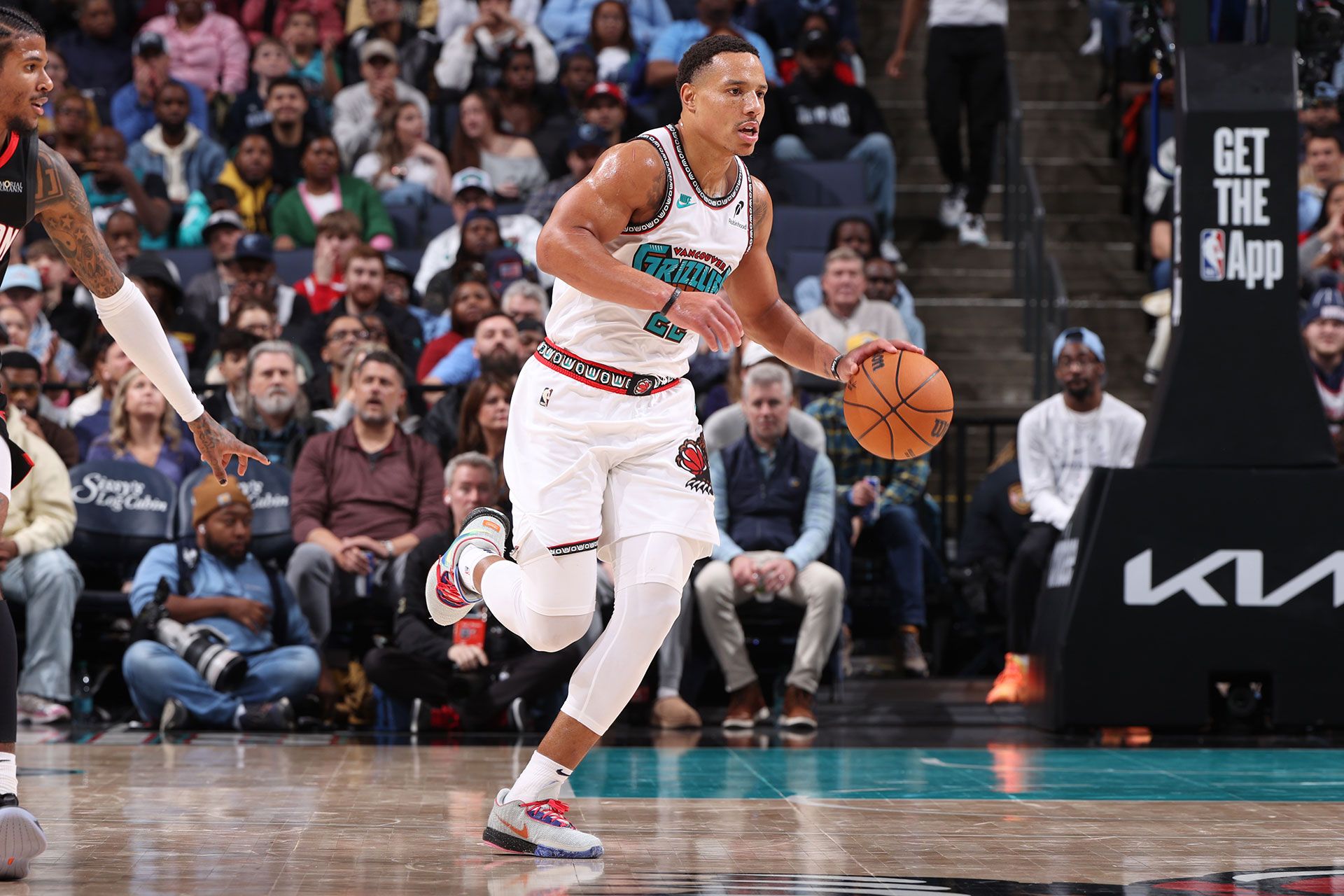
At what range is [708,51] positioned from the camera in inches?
181

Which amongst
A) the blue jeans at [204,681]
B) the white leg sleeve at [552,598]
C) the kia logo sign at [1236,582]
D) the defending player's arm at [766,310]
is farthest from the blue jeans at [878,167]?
the white leg sleeve at [552,598]

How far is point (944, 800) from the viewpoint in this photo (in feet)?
18.2

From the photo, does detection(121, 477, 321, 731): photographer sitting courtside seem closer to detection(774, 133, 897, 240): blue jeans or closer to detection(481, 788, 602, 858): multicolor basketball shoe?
detection(481, 788, 602, 858): multicolor basketball shoe

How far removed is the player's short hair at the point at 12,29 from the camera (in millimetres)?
3988

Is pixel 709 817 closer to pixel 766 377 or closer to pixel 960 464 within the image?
pixel 766 377

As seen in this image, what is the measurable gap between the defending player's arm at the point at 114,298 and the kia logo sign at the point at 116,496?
436 centimetres

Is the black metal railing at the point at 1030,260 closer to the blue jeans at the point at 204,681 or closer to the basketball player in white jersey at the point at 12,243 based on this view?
the blue jeans at the point at 204,681

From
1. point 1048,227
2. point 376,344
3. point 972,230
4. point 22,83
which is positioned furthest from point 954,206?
point 22,83

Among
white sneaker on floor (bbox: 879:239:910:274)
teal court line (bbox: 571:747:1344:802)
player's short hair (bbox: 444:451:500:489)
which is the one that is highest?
white sneaker on floor (bbox: 879:239:910:274)

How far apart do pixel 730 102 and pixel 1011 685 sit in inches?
180

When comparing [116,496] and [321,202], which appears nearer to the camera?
[116,496]

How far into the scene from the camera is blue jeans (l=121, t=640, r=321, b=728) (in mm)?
7820

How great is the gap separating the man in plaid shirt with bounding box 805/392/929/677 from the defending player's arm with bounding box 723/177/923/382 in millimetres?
3943

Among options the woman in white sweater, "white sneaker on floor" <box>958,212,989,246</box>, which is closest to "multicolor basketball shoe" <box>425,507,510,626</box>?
"white sneaker on floor" <box>958,212,989,246</box>
